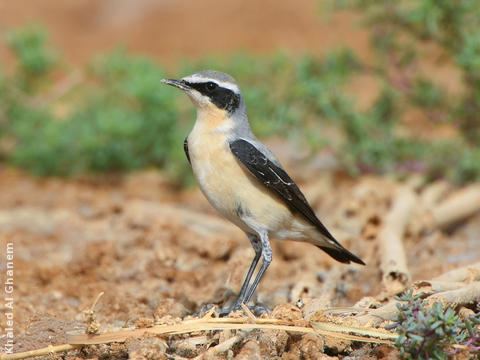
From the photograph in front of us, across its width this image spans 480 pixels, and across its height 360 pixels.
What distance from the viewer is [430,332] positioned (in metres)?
3.04

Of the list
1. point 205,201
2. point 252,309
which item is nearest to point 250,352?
point 252,309

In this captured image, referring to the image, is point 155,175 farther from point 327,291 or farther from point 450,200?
point 327,291

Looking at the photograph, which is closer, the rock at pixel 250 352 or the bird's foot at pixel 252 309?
the rock at pixel 250 352

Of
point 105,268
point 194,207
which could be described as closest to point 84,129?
point 194,207

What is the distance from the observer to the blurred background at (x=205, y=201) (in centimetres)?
525

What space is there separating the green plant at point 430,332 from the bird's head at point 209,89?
207 centimetres

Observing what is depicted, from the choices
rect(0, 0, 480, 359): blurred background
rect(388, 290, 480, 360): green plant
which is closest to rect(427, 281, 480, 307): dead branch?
rect(0, 0, 480, 359): blurred background

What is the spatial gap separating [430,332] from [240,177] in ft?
6.01

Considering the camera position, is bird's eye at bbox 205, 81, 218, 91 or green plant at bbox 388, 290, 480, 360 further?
bird's eye at bbox 205, 81, 218, 91

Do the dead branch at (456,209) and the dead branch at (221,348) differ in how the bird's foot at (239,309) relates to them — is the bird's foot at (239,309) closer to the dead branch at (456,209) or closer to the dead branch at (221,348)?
the dead branch at (221,348)

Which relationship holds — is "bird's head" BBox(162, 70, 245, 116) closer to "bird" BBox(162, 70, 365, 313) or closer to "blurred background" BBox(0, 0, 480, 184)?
"bird" BBox(162, 70, 365, 313)

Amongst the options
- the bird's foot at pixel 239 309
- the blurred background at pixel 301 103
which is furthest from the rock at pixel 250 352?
the blurred background at pixel 301 103

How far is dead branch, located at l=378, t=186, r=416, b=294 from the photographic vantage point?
4.72m

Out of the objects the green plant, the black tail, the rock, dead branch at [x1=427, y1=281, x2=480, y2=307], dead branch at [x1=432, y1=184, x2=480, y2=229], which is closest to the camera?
the green plant
